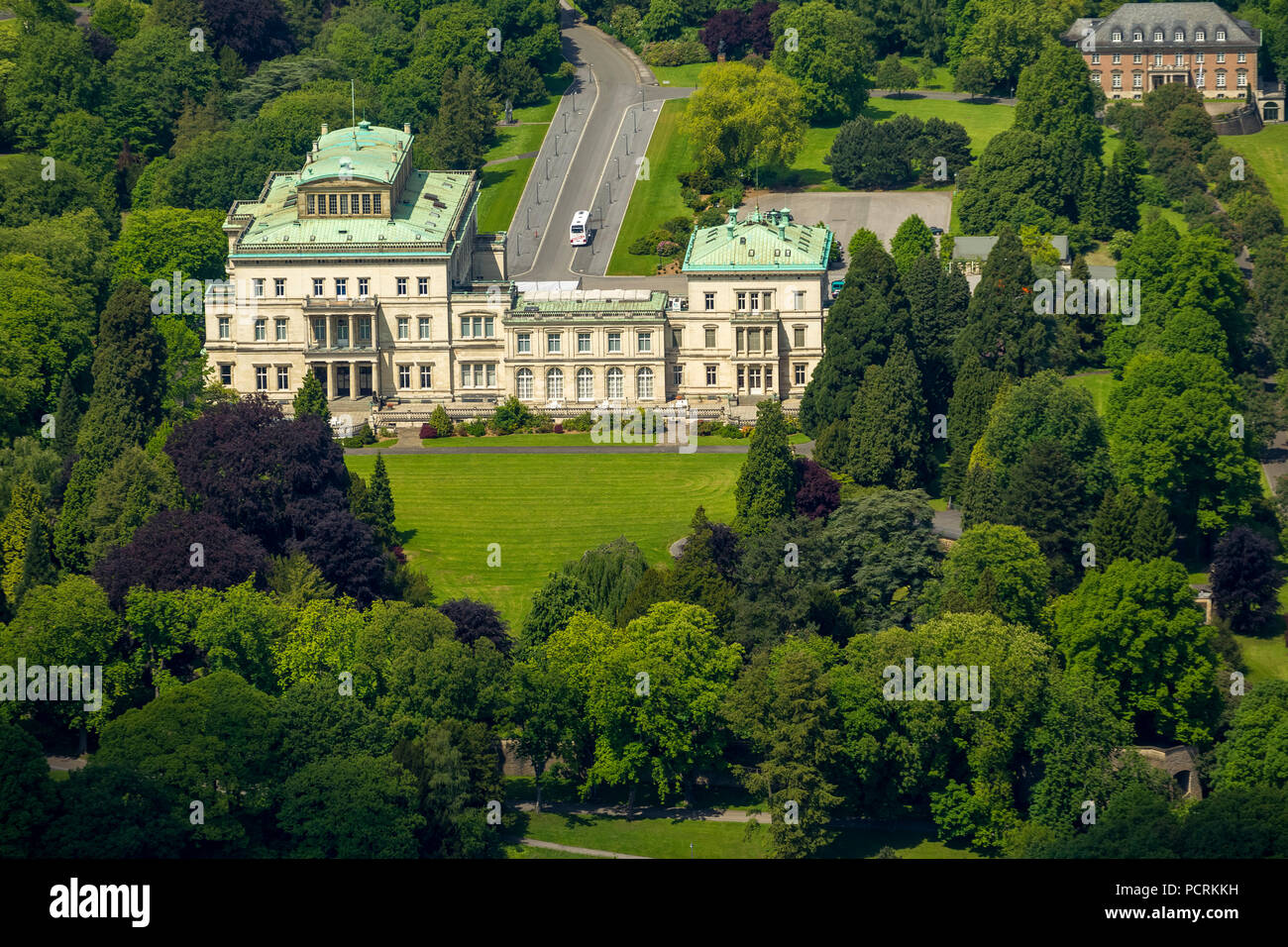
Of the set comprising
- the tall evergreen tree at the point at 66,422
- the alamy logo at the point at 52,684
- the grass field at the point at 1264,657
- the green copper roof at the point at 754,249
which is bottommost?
the grass field at the point at 1264,657

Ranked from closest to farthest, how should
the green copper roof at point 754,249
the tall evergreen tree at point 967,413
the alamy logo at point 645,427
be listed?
the tall evergreen tree at point 967,413
the alamy logo at point 645,427
the green copper roof at point 754,249

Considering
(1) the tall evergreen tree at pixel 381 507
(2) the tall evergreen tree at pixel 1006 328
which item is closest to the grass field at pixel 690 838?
(1) the tall evergreen tree at pixel 381 507

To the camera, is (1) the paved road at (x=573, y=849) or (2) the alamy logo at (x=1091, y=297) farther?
(2) the alamy logo at (x=1091, y=297)

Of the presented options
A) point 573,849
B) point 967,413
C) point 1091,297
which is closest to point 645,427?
point 967,413

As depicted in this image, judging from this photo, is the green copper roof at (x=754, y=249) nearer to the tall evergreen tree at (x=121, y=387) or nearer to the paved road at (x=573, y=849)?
the tall evergreen tree at (x=121, y=387)

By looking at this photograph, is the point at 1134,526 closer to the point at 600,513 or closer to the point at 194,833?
the point at 600,513
